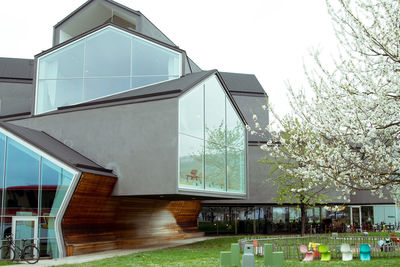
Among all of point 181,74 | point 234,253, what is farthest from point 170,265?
point 181,74

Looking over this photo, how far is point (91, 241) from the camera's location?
20.2m

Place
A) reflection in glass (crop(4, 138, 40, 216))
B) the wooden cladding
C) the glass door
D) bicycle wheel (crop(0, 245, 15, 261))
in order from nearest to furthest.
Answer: bicycle wheel (crop(0, 245, 15, 261)) < the glass door < reflection in glass (crop(4, 138, 40, 216)) < the wooden cladding

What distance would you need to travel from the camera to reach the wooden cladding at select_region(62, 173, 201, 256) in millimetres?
18906

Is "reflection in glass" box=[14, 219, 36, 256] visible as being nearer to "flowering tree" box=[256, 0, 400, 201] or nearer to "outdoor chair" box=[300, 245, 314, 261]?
"outdoor chair" box=[300, 245, 314, 261]

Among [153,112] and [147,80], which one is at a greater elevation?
[147,80]

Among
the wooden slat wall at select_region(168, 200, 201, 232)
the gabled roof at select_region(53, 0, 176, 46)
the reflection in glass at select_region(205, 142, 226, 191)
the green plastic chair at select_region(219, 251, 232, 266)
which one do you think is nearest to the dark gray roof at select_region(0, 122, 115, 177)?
the reflection in glass at select_region(205, 142, 226, 191)

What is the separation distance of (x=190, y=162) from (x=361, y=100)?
11.5 m

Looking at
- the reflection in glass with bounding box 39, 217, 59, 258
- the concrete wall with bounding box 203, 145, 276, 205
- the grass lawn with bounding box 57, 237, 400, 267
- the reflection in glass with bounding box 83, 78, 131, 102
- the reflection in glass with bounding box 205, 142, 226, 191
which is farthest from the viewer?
the concrete wall with bounding box 203, 145, 276, 205

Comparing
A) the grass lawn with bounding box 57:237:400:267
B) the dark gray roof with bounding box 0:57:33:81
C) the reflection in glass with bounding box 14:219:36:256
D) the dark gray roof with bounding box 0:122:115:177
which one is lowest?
Result: the grass lawn with bounding box 57:237:400:267

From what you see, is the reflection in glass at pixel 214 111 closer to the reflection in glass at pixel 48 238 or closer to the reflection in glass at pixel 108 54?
the reflection in glass at pixel 108 54

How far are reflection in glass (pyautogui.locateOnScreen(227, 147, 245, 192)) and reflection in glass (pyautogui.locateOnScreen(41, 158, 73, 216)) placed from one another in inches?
354

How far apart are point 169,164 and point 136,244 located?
6392 mm

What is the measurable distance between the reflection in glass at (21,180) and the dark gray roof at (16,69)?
15.2 metres

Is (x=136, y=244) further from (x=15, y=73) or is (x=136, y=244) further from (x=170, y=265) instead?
(x=15, y=73)
